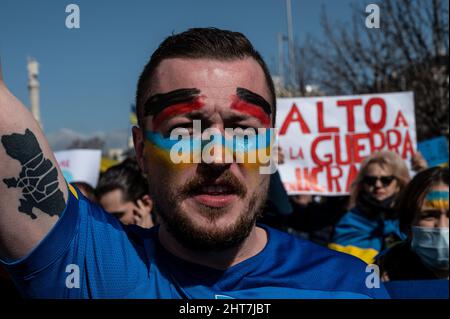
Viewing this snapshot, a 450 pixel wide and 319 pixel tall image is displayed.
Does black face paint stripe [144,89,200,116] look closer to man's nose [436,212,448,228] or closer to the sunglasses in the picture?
man's nose [436,212,448,228]

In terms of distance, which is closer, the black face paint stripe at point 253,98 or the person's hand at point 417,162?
the black face paint stripe at point 253,98

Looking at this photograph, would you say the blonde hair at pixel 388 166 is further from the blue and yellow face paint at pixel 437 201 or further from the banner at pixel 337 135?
the blue and yellow face paint at pixel 437 201

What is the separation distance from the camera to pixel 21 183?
4.65 feet

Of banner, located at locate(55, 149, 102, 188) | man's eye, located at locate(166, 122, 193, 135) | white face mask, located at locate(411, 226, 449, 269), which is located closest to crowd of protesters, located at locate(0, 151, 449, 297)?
white face mask, located at locate(411, 226, 449, 269)

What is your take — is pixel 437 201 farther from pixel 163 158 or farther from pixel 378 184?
pixel 163 158

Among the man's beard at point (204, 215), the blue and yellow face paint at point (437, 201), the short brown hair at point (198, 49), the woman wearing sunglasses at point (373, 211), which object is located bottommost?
the woman wearing sunglasses at point (373, 211)

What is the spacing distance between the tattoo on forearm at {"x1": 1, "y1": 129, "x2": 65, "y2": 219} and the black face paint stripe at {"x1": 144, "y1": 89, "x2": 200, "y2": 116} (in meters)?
0.34

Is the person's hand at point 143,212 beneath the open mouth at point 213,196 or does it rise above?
beneath

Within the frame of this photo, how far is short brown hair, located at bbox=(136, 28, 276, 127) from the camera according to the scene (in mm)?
1613

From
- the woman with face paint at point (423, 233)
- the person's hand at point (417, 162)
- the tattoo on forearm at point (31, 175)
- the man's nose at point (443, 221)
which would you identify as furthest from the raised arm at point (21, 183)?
the person's hand at point (417, 162)

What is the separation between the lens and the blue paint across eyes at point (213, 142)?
1.55 metres

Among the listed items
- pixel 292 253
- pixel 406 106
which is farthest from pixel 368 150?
pixel 292 253
